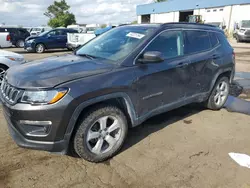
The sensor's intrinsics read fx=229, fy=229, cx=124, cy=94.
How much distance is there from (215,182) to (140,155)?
1.01 metres

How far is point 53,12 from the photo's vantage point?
215ft

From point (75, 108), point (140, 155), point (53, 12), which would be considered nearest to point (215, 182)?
point (140, 155)

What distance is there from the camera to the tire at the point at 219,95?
475 cm

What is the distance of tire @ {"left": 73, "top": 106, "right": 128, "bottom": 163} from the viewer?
9.09 ft

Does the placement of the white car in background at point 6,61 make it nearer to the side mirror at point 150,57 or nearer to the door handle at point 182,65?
the side mirror at point 150,57

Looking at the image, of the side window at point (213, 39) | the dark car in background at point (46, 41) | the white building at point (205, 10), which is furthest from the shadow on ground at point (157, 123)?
the white building at point (205, 10)

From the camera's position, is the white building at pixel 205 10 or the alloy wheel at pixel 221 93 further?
the white building at pixel 205 10

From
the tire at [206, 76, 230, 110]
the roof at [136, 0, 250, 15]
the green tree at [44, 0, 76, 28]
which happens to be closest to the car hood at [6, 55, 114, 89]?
the tire at [206, 76, 230, 110]

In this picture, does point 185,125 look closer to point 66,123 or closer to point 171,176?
point 171,176

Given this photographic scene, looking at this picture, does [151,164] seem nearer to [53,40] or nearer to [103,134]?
[103,134]

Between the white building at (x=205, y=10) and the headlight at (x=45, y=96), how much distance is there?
37.2m

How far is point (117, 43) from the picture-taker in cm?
362

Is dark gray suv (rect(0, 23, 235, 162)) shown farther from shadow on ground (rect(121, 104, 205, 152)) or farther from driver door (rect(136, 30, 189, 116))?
shadow on ground (rect(121, 104, 205, 152))

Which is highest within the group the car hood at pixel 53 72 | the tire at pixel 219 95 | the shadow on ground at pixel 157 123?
the car hood at pixel 53 72
